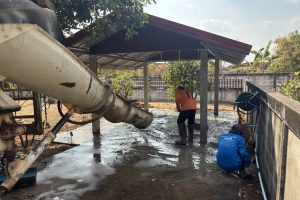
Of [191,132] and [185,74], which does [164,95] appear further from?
[191,132]

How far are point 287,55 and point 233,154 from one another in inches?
938

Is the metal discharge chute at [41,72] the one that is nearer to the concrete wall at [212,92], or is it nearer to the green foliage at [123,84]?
the green foliage at [123,84]

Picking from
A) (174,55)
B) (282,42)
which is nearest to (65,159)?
(174,55)

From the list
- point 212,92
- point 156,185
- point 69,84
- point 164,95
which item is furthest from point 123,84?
point 69,84

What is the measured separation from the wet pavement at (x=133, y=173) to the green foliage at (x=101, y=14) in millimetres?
3072

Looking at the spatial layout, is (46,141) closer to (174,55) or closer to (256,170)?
(256,170)

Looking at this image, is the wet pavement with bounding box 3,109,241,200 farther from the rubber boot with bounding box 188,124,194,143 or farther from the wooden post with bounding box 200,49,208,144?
the wooden post with bounding box 200,49,208,144

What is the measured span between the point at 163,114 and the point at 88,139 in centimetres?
601

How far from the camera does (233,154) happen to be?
17.4 ft

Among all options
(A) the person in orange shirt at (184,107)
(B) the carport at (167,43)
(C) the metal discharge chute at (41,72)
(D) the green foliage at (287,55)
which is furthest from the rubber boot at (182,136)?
(D) the green foliage at (287,55)

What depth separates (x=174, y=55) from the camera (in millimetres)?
12672

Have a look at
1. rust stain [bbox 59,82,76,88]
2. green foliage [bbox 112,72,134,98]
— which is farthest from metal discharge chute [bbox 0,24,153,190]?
green foliage [bbox 112,72,134,98]

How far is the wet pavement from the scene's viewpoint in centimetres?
484

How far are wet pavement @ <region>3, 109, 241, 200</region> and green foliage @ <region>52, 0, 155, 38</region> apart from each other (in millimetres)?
3072
